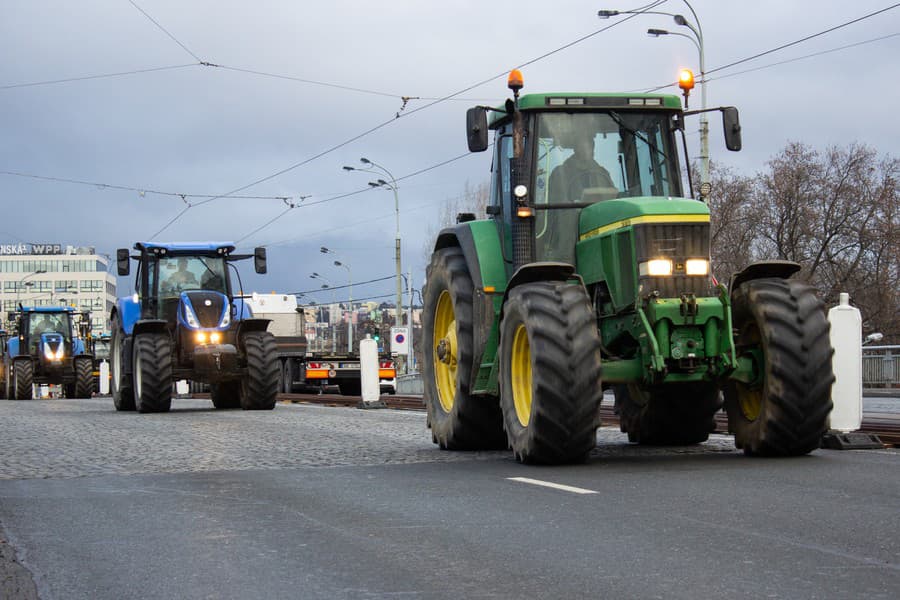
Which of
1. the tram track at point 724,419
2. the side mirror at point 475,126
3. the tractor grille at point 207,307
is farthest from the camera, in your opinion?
the tractor grille at point 207,307

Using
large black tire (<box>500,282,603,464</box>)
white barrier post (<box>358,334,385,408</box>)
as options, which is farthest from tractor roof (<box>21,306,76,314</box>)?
large black tire (<box>500,282,603,464</box>)

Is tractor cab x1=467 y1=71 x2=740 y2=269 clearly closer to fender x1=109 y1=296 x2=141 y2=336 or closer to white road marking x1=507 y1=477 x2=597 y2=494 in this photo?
white road marking x1=507 y1=477 x2=597 y2=494

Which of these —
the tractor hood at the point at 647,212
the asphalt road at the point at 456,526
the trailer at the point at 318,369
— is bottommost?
the asphalt road at the point at 456,526

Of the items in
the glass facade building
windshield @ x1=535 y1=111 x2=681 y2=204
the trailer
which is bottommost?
the trailer

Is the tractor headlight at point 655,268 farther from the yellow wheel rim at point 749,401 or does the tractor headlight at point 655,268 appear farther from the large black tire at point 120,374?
the large black tire at point 120,374

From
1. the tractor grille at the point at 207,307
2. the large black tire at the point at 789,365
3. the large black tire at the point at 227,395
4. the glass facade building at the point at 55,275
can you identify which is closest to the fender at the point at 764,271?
the large black tire at the point at 789,365

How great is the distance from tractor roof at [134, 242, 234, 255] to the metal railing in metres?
17.2

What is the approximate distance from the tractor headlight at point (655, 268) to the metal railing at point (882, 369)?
25.0m

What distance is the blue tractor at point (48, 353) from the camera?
1673 inches

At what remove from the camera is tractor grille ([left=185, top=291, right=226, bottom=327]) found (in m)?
25.1

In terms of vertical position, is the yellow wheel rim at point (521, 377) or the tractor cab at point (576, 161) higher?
the tractor cab at point (576, 161)

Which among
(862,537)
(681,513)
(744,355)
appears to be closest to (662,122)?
(744,355)

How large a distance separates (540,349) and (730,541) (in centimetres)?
386

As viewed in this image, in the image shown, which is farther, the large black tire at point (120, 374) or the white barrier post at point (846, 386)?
the large black tire at point (120, 374)
